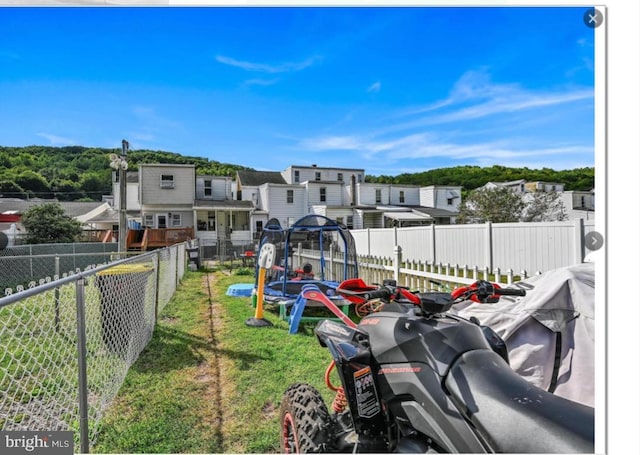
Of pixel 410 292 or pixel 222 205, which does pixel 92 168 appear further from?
pixel 222 205

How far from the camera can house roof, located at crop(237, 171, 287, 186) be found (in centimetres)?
2206

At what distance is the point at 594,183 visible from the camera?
0.92 m

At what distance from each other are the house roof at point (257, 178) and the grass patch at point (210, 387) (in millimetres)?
18454

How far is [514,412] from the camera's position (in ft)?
2.39

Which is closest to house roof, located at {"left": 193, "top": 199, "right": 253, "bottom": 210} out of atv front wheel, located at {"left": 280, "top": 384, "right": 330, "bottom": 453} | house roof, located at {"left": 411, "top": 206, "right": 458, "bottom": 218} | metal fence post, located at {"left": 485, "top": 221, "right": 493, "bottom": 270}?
house roof, located at {"left": 411, "top": 206, "right": 458, "bottom": 218}

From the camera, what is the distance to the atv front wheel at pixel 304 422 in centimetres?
118

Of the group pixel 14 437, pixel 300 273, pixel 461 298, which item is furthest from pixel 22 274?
pixel 461 298

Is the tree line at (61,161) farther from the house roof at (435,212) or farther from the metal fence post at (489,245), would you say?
the house roof at (435,212)

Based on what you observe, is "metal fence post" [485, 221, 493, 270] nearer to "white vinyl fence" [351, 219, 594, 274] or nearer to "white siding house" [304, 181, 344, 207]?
"white vinyl fence" [351, 219, 594, 274]

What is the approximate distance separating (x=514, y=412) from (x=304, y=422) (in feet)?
2.50

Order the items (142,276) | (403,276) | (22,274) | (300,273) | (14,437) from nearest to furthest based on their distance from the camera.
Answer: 1. (14,437)
2. (142,276)
3. (403,276)
4. (300,273)
5. (22,274)

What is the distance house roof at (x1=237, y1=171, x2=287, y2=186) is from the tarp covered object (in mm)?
21166

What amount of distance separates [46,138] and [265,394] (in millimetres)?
1883
